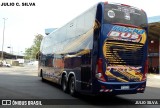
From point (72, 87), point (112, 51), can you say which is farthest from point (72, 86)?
point (112, 51)

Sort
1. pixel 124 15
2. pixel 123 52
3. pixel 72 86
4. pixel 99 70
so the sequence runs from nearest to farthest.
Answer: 1. pixel 99 70
2. pixel 123 52
3. pixel 124 15
4. pixel 72 86

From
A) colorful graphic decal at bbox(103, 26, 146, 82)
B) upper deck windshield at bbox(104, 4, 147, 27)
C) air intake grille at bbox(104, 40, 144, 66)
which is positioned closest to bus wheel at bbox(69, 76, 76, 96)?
colorful graphic decal at bbox(103, 26, 146, 82)

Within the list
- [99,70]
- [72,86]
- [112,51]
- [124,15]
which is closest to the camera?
[99,70]

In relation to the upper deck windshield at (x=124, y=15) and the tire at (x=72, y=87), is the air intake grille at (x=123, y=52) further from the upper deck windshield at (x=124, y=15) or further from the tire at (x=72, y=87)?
the tire at (x=72, y=87)

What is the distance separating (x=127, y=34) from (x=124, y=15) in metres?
0.75

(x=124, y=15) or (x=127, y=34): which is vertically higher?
(x=124, y=15)

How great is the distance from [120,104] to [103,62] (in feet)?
6.20

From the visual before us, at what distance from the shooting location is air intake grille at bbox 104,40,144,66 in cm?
1107

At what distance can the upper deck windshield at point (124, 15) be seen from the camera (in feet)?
36.6

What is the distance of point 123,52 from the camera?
1130cm

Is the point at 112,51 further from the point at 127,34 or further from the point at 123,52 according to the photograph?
the point at 127,34

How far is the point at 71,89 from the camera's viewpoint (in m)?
13.7

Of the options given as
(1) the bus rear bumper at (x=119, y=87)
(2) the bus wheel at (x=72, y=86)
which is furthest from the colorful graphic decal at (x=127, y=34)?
(2) the bus wheel at (x=72, y=86)

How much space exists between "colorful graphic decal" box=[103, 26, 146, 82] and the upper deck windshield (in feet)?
0.91
